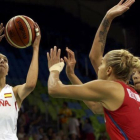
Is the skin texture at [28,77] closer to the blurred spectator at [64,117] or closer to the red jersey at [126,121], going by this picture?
the red jersey at [126,121]

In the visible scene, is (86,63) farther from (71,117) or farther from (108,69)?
(108,69)

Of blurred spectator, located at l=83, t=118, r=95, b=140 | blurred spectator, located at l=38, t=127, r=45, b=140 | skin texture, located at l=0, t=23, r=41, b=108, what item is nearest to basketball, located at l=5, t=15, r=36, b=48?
skin texture, located at l=0, t=23, r=41, b=108


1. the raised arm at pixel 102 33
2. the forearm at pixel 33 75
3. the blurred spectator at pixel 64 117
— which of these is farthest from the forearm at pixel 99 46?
the blurred spectator at pixel 64 117

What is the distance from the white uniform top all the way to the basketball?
23.0 inches

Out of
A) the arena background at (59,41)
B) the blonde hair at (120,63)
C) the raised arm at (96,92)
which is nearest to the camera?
the raised arm at (96,92)

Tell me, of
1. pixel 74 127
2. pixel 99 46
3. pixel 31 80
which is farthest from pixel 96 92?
pixel 74 127

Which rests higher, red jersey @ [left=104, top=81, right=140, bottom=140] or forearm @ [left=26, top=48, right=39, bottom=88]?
forearm @ [left=26, top=48, right=39, bottom=88]

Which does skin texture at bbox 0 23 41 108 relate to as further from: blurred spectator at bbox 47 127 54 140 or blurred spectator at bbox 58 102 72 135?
blurred spectator at bbox 58 102 72 135

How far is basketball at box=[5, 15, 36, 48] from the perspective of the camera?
440cm

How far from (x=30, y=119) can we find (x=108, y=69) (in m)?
7.66

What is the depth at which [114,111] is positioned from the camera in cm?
298

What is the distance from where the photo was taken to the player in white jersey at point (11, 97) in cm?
405

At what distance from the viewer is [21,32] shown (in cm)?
450

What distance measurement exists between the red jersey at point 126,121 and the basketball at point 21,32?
66.4 inches
